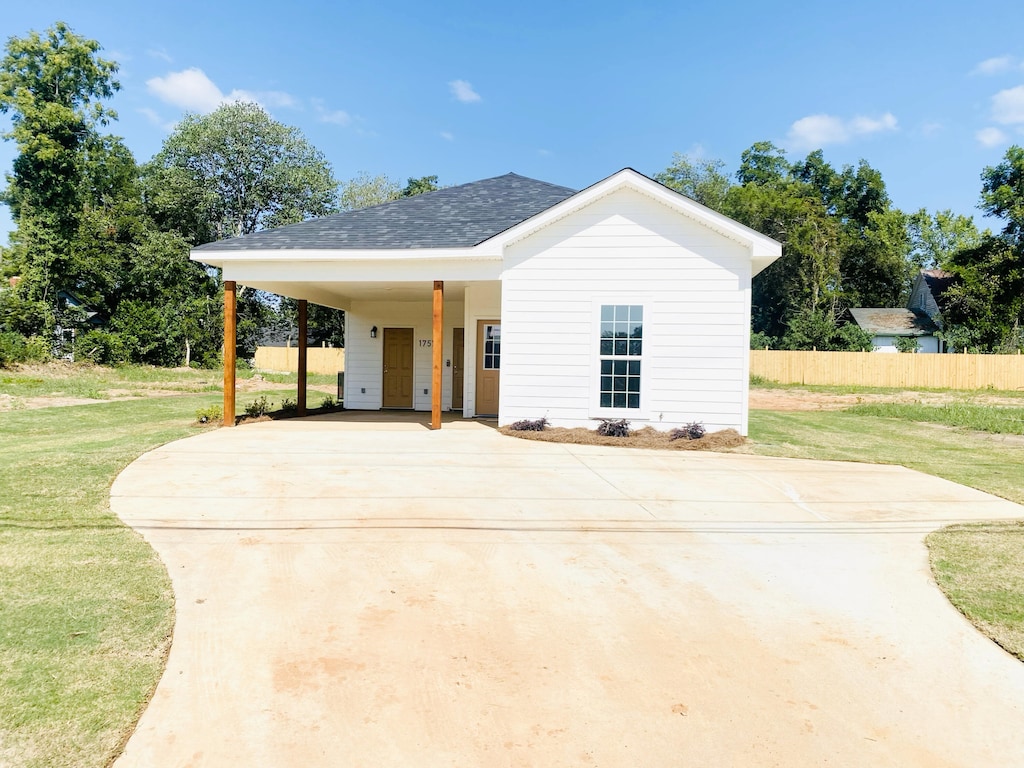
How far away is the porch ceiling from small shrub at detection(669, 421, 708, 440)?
4.91m

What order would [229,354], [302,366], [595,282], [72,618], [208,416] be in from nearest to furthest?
[72,618], [595,282], [229,354], [208,416], [302,366]

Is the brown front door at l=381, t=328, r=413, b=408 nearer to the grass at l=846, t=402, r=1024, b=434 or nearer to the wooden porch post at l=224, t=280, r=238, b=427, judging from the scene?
the wooden porch post at l=224, t=280, r=238, b=427

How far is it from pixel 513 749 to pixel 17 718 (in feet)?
6.46

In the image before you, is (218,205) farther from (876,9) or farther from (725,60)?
(876,9)

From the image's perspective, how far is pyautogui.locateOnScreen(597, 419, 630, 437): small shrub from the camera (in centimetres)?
1123

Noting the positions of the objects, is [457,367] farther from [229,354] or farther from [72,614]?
[72,614]

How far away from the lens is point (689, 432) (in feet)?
36.6

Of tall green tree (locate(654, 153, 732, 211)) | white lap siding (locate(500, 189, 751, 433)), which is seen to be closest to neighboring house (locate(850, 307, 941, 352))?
tall green tree (locate(654, 153, 732, 211))

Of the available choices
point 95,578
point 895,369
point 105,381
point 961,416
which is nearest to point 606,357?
point 95,578

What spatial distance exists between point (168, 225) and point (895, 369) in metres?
37.3

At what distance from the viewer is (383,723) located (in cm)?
266

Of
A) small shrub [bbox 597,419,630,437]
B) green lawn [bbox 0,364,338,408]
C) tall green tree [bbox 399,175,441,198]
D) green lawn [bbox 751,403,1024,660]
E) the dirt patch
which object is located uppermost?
tall green tree [bbox 399,175,441,198]

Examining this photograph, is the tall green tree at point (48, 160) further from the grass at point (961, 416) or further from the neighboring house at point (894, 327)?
the neighboring house at point (894, 327)

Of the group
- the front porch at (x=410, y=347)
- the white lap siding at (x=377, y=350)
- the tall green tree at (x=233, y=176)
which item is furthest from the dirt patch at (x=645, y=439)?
the tall green tree at (x=233, y=176)
